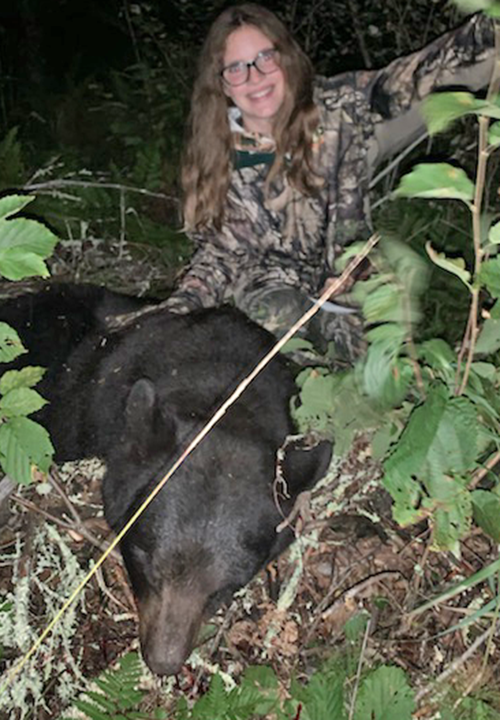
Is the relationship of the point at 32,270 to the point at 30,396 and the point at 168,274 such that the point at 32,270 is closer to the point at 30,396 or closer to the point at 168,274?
the point at 30,396

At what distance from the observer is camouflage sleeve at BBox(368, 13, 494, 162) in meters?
3.71

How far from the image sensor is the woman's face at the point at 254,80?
14.8ft

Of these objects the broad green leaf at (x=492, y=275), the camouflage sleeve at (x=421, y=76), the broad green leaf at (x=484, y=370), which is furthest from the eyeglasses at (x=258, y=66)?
the broad green leaf at (x=492, y=275)

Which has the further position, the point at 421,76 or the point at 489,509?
the point at 421,76

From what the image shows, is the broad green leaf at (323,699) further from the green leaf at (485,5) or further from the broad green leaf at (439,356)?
the green leaf at (485,5)

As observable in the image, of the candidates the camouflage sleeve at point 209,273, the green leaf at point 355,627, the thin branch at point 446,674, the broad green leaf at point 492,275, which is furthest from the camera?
the camouflage sleeve at point 209,273

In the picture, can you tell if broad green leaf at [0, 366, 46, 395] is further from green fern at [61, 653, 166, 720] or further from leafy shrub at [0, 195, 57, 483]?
green fern at [61, 653, 166, 720]

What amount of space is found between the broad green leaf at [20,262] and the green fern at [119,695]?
150cm

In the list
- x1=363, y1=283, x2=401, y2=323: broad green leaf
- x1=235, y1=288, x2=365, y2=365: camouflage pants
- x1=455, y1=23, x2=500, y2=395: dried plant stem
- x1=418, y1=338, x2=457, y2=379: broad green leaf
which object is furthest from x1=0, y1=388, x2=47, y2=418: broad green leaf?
x1=235, y1=288, x2=365, y2=365: camouflage pants

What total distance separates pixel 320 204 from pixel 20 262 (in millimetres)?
2901

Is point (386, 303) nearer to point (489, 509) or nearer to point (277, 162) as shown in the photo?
point (489, 509)

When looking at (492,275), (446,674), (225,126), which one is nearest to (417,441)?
(492,275)

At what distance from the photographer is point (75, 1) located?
1002cm

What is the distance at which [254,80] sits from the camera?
4.53 meters
